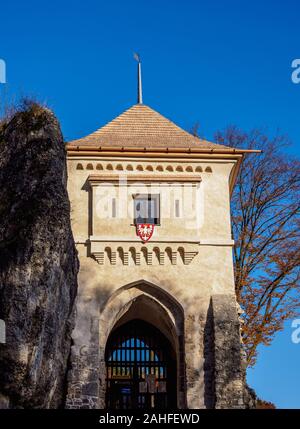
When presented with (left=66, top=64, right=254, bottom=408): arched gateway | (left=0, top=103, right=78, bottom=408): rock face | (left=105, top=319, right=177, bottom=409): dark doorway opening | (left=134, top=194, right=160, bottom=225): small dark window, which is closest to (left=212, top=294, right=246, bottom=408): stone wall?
(left=66, top=64, right=254, bottom=408): arched gateway

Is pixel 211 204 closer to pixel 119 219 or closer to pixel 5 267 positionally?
pixel 119 219

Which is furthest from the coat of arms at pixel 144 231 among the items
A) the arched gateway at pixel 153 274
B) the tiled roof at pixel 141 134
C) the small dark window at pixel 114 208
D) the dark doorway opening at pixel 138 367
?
the dark doorway opening at pixel 138 367

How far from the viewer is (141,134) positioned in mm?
20203

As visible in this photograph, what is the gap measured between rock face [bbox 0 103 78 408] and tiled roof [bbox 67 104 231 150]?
483 centimetres

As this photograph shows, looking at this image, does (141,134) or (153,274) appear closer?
(153,274)

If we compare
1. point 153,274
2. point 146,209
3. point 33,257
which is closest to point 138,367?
point 153,274

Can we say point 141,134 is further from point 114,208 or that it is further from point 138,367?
point 138,367

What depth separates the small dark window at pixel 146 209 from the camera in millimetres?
18609

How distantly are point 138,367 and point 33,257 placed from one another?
8.09 metres

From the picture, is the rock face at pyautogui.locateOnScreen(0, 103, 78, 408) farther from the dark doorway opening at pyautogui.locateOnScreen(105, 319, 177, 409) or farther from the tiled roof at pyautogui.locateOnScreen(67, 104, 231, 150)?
the dark doorway opening at pyautogui.locateOnScreen(105, 319, 177, 409)

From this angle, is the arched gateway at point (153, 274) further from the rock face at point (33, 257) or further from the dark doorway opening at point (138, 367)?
the rock face at point (33, 257)

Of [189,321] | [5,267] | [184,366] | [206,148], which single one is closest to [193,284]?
[189,321]

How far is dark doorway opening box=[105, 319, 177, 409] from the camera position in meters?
19.5

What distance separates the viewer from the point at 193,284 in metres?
18.0
